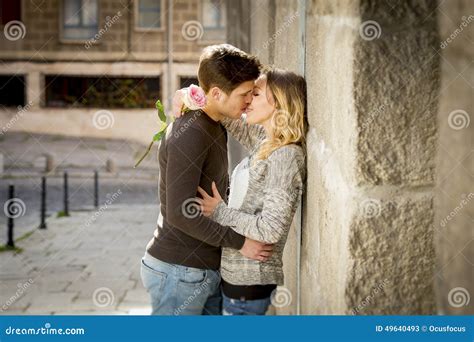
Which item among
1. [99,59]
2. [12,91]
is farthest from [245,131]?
[12,91]

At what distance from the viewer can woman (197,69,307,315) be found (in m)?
2.09

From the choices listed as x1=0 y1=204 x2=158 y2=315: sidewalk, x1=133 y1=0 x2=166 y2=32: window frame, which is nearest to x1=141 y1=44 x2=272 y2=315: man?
x1=0 y1=204 x2=158 y2=315: sidewalk

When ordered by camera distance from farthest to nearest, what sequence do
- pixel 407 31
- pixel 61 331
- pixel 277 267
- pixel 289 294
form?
pixel 289 294, pixel 277 267, pixel 61 331, pixel 407 31

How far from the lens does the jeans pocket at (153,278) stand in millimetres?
2492

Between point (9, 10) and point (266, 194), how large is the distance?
70.2 ft

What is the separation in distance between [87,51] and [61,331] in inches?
809

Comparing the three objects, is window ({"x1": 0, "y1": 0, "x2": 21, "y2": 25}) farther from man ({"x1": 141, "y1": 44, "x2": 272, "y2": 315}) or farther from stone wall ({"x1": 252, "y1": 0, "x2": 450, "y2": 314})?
stone wall ({"x1": 252, "y1": 0, "x2": 450, "y2": 314})

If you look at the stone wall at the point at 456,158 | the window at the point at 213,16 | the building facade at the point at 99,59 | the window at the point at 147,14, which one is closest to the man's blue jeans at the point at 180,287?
the stone wall at the point at 456,158

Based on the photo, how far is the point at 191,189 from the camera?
2.29m

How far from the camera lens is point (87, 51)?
71.3ft

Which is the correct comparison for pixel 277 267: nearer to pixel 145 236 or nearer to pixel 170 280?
pixel 170 280

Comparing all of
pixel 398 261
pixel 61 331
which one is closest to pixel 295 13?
pixel 398 261

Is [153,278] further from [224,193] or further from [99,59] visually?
[99,59]

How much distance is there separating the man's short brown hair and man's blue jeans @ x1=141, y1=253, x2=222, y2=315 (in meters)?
0.67
